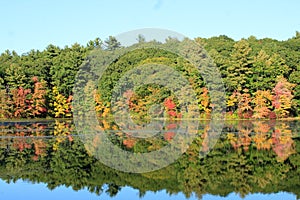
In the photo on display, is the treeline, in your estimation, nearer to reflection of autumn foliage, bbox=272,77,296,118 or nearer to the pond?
reflection of autumn foliage, bbox=272,77,296,118

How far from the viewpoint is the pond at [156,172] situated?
11492mm

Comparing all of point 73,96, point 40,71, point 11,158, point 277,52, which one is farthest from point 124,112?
point 11,158

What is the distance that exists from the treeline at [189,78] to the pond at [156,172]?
64.1 feet

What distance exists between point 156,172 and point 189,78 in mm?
27556

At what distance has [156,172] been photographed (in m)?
14.1

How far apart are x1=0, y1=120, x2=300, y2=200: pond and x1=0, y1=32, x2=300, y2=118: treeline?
19525mm

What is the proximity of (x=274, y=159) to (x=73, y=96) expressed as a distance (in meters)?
34.7

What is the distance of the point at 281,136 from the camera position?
73.8ft

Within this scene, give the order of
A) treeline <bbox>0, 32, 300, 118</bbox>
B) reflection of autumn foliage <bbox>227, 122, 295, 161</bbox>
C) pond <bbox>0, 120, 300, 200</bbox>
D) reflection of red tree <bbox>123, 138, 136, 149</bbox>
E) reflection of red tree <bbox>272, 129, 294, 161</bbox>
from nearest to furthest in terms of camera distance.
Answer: pond <bbox>0, 120, 300, 200</bbox>
reflection of red tree <bbox>272, 129, 294, 161</bbox>
reflection of autumn foliage <bbox>227, 122, 295, 161</bbox>
reflection of red tree <bbox>123, 138, 136, 149</bbox>
treeline <bbox>0, 32, 300, 118</bbox>

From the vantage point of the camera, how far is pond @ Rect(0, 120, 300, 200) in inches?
452

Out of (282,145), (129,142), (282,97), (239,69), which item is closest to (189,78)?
(239,69)

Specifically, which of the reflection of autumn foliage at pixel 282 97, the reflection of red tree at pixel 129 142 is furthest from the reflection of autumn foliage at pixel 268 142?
the reflection of autumn foliage at pixel 282 97

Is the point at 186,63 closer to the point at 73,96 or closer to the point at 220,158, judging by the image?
the point at 73,96

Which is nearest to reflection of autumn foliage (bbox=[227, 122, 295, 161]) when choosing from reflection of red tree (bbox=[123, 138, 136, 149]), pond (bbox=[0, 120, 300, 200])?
pond (bbox=[0, 120, 300, 200])
